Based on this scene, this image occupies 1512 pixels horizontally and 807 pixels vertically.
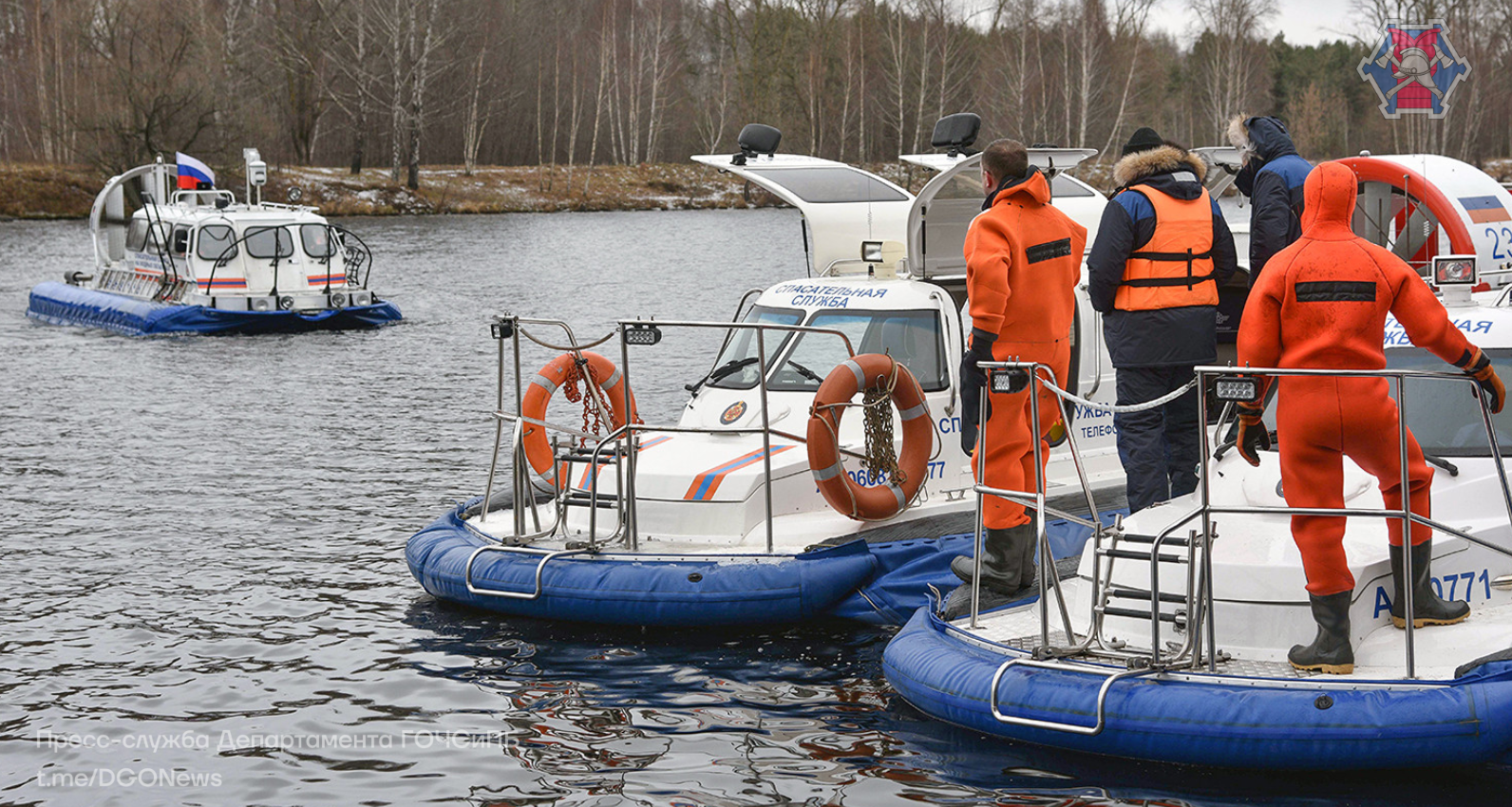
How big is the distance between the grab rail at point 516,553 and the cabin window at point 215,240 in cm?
1802

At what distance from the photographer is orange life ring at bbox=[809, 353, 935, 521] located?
8.02 m

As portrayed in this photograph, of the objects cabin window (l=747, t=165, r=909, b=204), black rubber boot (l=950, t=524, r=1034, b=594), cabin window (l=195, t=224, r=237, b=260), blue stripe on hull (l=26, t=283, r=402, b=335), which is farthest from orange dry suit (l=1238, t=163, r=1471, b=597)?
cabin window (l=195, t=224, r=237, b=260)

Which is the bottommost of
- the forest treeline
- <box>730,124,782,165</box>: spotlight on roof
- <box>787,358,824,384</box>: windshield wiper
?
<box>787,358,824,384</box>: windshield wiper

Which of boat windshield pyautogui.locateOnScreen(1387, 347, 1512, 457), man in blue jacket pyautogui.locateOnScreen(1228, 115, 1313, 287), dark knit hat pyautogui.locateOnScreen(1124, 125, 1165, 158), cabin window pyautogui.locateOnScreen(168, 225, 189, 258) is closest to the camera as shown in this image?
boat windshield pyautogui.locateOnScreen(1387, 347, 1512, 457)

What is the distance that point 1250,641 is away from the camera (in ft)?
19.7

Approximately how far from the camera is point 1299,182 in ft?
25.7

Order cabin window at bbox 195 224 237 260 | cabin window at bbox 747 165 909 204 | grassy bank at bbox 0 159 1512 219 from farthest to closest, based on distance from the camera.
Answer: grassy bank at bbox 0 159 1512 219, cabin window at bbox 195 224 237 260, cabin window at bbox 747 165 909 204

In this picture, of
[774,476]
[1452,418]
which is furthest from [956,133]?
[1452,418]

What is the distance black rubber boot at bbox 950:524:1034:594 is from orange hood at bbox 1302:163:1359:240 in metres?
2.03

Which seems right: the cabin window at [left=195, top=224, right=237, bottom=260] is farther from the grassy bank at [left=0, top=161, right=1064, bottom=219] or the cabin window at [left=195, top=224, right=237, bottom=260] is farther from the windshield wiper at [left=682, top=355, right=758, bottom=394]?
the grassy bank at [left=0, top=161, right=1064, bottom=219]

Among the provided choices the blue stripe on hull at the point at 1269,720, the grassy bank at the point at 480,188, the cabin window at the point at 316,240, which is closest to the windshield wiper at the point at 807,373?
the blue stripe on hull at the point at 1269,720

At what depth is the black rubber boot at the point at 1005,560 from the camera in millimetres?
7090

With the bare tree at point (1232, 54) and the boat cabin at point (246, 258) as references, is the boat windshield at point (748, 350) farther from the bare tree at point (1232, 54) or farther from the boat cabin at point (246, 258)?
the bare tree at point (1232, 54)

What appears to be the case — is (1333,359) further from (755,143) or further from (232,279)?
(232,279)
